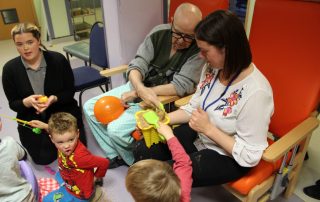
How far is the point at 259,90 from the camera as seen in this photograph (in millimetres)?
1165

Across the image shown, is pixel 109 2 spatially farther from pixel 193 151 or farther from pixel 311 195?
pixel 311 195

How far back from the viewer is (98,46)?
249 centimetres

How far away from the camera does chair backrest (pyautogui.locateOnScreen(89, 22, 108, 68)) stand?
2.45 meters

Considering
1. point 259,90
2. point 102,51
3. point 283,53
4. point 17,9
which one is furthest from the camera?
point 17,9

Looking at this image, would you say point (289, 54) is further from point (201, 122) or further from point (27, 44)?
point (27, 44)

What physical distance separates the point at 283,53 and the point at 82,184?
1.38 metres

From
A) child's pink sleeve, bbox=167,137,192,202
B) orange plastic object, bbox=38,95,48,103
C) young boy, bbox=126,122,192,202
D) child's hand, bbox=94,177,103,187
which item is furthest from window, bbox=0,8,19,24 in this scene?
young boy, bbox=126,122,192,202

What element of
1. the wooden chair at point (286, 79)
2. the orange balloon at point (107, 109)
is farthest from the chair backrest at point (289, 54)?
the orange balloon at point (107, 109)

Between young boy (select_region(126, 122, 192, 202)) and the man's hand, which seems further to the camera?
the man's hand

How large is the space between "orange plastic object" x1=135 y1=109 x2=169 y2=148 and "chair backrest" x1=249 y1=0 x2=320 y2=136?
0.65 metres

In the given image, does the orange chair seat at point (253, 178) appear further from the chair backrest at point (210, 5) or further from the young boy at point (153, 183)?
the chair backrest at point (210, 5)

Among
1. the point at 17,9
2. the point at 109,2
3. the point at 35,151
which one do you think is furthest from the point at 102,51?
the point at 17,9

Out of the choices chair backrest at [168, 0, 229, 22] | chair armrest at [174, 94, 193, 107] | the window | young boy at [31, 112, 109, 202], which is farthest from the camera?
the window

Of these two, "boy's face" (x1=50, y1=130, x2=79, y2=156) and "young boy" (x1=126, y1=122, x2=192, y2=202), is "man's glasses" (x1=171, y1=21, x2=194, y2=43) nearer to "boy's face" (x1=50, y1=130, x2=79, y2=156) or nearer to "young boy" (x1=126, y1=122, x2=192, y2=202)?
"boy's face" (x1=50, y1=130, x2=79, y2=156)
